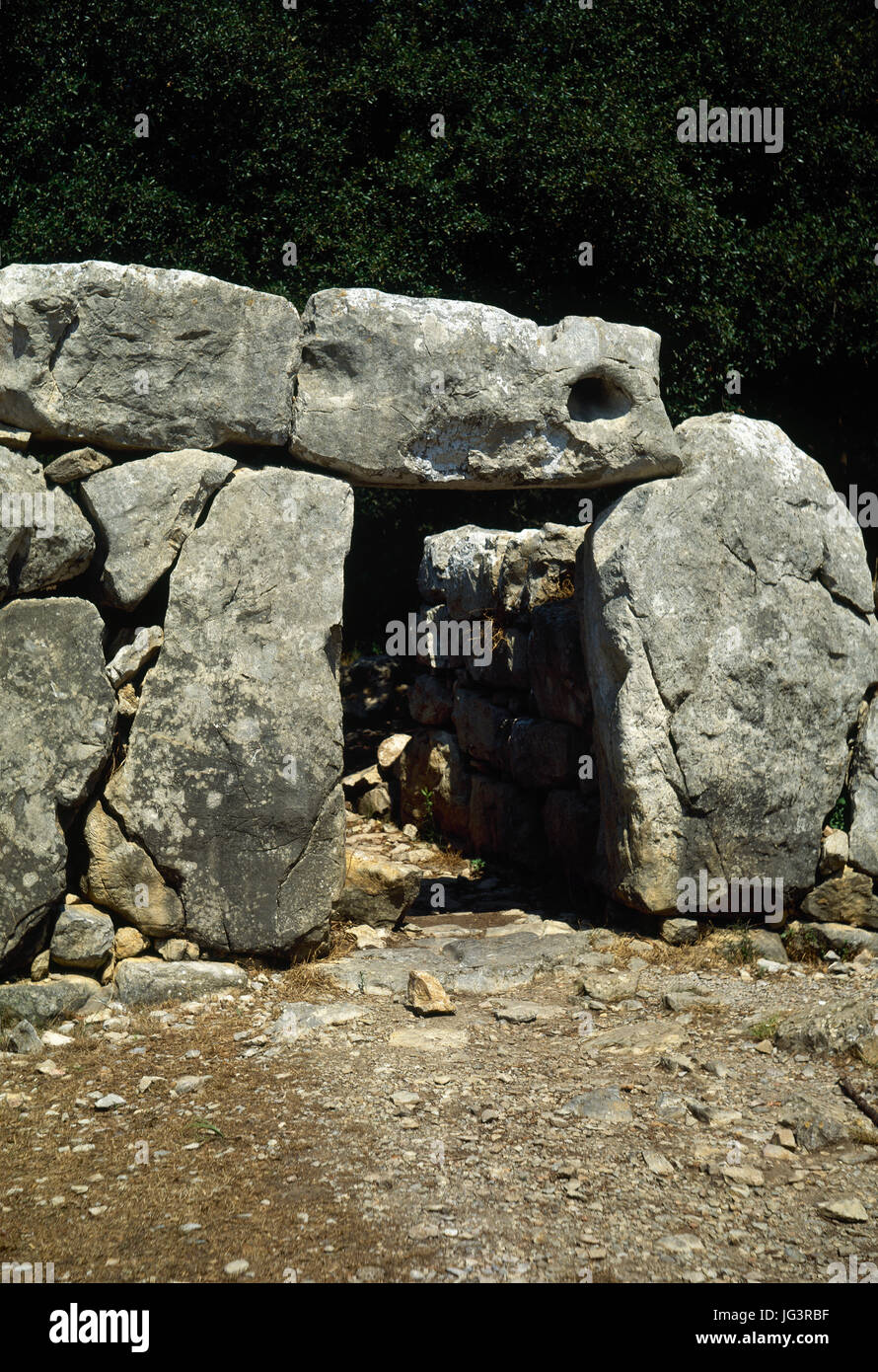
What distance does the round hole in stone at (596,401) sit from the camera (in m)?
5.65

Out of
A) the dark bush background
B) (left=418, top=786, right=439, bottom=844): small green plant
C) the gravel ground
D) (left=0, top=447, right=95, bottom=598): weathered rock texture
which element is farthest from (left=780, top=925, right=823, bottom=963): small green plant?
the dark bush background

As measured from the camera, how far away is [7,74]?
9023 millimetres

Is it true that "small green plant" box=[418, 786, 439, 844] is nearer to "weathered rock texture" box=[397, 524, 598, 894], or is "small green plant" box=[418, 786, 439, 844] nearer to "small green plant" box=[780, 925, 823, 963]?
"weathered rock texture" box=[397, 524, 598, 894]

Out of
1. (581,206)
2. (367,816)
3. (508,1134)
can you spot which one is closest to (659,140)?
(581,206)

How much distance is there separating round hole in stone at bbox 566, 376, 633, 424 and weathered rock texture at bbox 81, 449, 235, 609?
1.83 metres

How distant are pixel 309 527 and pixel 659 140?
547 cm

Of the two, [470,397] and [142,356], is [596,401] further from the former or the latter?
[142,356]

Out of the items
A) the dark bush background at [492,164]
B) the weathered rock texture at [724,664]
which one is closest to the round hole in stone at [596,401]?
the weathered rock texture at [724,664]

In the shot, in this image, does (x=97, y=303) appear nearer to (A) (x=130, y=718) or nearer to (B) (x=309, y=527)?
(B) (x=309, y=527)

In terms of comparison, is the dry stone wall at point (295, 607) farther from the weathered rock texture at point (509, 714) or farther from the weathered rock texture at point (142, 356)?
the weathered rock texture at point (509, 714)

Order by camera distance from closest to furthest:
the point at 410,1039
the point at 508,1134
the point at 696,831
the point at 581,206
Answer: the point at 508,1134
the point at 410,1039
the point at 696,831
the point at 581,206

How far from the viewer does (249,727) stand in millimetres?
5062

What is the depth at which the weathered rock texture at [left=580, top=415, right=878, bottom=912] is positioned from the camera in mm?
5586

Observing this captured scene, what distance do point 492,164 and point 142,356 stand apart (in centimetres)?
490
